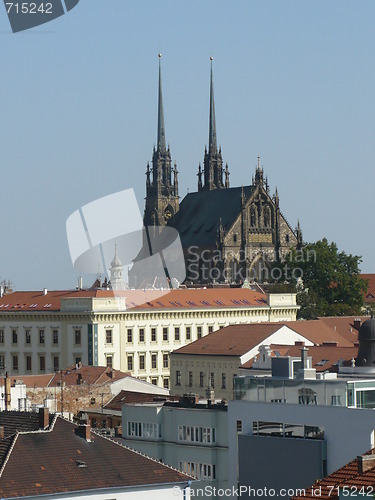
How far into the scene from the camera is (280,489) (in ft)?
128

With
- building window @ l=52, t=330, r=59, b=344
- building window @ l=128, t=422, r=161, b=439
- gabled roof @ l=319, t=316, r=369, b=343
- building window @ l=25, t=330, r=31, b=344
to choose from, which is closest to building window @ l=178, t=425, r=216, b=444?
building window @ l=128, t=422, r=161, b=439

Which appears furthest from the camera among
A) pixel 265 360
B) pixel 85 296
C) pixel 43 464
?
pixel 85 296

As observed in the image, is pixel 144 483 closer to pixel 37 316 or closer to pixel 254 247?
pixel 37 316

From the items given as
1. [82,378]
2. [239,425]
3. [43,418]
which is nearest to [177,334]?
[82,378]

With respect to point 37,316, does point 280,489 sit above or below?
below

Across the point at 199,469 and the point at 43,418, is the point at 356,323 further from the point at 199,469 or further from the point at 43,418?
the point at 43,418

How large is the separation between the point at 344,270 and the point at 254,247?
24.4 meters

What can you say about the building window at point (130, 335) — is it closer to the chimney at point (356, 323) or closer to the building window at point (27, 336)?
the building window at point (27, 336)

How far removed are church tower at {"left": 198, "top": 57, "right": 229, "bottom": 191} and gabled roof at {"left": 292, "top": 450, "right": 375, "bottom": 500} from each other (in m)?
159

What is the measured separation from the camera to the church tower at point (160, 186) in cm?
18475

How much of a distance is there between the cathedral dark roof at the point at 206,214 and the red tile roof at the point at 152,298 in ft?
162

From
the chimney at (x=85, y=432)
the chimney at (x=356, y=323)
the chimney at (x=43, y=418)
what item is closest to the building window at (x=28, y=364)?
the chimney at (x=356, y=323)

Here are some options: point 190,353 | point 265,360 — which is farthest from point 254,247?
point 265,360

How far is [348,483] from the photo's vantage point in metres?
27.1
